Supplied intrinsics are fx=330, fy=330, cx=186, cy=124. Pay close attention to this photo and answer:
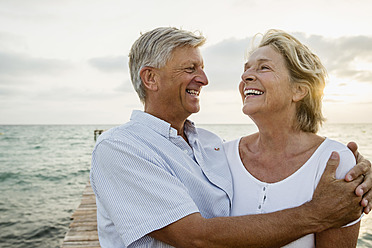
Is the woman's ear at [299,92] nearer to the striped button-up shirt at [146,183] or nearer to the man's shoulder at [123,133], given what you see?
the striped button-up shirt at [146,183]

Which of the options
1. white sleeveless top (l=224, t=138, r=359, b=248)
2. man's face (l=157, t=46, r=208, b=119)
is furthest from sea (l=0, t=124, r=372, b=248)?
man's face (l=157, t=46, r=208, b=119)

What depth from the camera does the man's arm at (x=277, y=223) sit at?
1.83 m

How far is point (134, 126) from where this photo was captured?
7.57 feet

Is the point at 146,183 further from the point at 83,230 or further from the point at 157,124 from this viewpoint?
the point at 83,230

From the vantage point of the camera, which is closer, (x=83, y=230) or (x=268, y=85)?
(x=268, y=85)

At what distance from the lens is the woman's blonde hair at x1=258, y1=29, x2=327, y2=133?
243 centimetres

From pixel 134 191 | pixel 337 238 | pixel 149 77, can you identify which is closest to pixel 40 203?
pixel 149 77

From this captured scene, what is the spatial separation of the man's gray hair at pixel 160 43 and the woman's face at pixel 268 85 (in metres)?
0.50

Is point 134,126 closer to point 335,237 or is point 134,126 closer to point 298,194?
point 298,194

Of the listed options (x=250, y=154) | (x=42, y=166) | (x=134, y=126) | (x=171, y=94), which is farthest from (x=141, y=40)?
(x=42, y=166)

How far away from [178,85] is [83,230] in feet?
11.4

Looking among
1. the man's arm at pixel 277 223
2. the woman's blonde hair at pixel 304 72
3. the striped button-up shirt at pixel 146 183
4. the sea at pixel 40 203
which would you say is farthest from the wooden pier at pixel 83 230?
the woman's blonde hair at pixel 304 72

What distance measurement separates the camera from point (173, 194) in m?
1.88

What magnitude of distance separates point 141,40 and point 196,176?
3.82 ft
